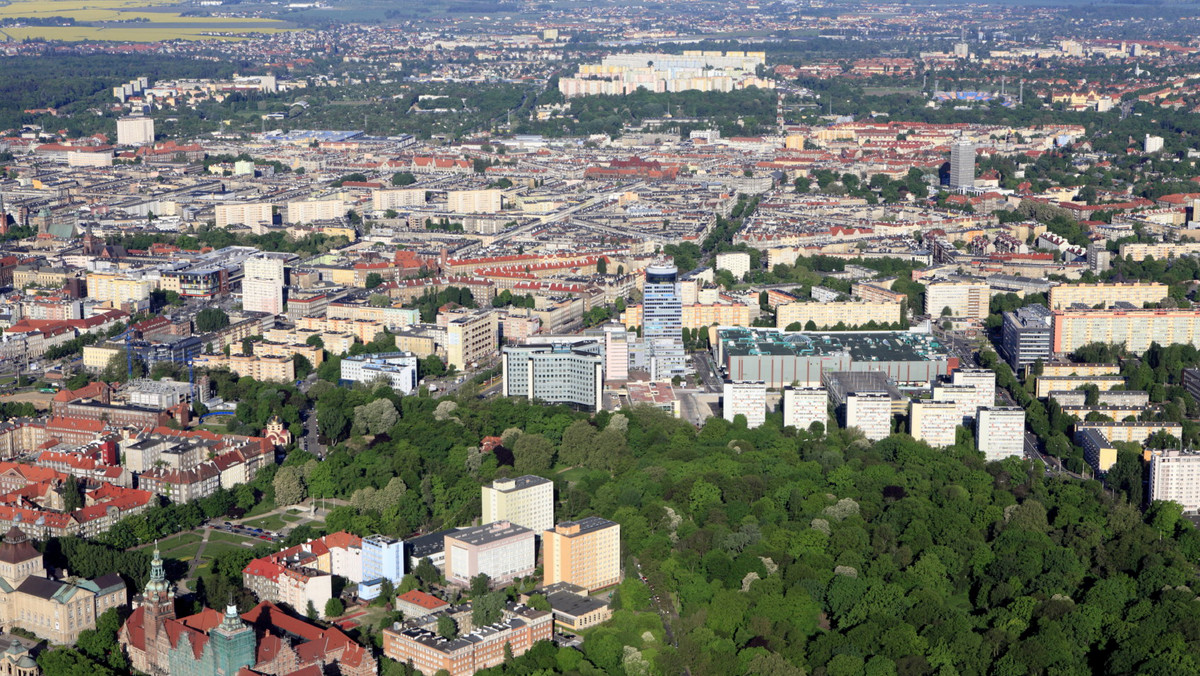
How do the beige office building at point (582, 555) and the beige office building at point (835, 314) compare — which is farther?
the beige office building at point (835, 314)

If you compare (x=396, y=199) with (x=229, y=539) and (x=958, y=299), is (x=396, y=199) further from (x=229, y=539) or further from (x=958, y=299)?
(x=229, y=539)

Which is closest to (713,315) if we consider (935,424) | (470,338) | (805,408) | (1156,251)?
(470,338)

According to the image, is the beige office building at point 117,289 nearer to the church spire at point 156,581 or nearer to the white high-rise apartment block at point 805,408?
the white high-rise apartment block at point 805,408

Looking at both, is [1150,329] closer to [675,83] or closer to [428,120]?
[428,120]

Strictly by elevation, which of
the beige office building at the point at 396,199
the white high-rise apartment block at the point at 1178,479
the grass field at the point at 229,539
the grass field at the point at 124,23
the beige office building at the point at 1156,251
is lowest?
the grass field at the point at 229,539

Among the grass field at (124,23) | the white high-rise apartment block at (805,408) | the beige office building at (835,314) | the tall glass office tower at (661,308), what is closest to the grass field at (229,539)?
the white high-rise apartment block at (805,408)
